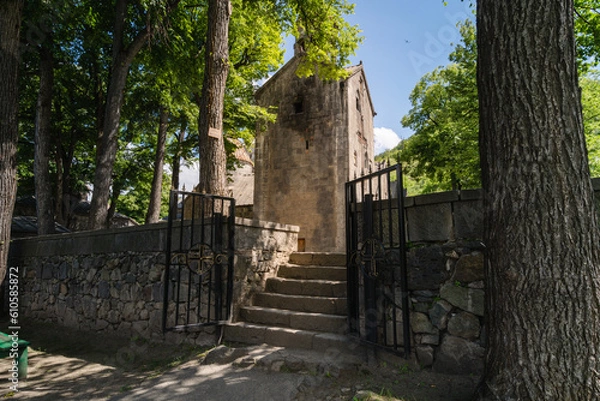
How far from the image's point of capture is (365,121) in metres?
15.7

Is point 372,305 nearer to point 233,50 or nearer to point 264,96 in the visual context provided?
point 233,50

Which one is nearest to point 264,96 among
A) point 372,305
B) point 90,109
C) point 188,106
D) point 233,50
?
point 233,50

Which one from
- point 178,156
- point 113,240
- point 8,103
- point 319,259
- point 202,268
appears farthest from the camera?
point 178,156

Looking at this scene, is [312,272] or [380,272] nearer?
[380,272]

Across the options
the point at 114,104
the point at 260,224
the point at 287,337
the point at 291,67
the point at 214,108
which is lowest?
the point at 287,337

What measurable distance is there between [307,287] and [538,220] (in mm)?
3191

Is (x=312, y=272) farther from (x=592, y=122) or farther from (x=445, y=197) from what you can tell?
(x=592, y=122)

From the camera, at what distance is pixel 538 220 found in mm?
2285

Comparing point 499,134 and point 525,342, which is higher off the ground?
point 499,134

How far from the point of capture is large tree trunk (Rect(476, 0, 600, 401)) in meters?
2.17

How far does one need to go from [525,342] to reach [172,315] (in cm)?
431

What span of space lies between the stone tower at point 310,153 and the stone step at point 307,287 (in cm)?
720

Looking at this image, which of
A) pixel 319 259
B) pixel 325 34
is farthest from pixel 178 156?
pixel 319 259

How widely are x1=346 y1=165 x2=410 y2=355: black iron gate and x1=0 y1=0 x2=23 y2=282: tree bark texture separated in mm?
7305
